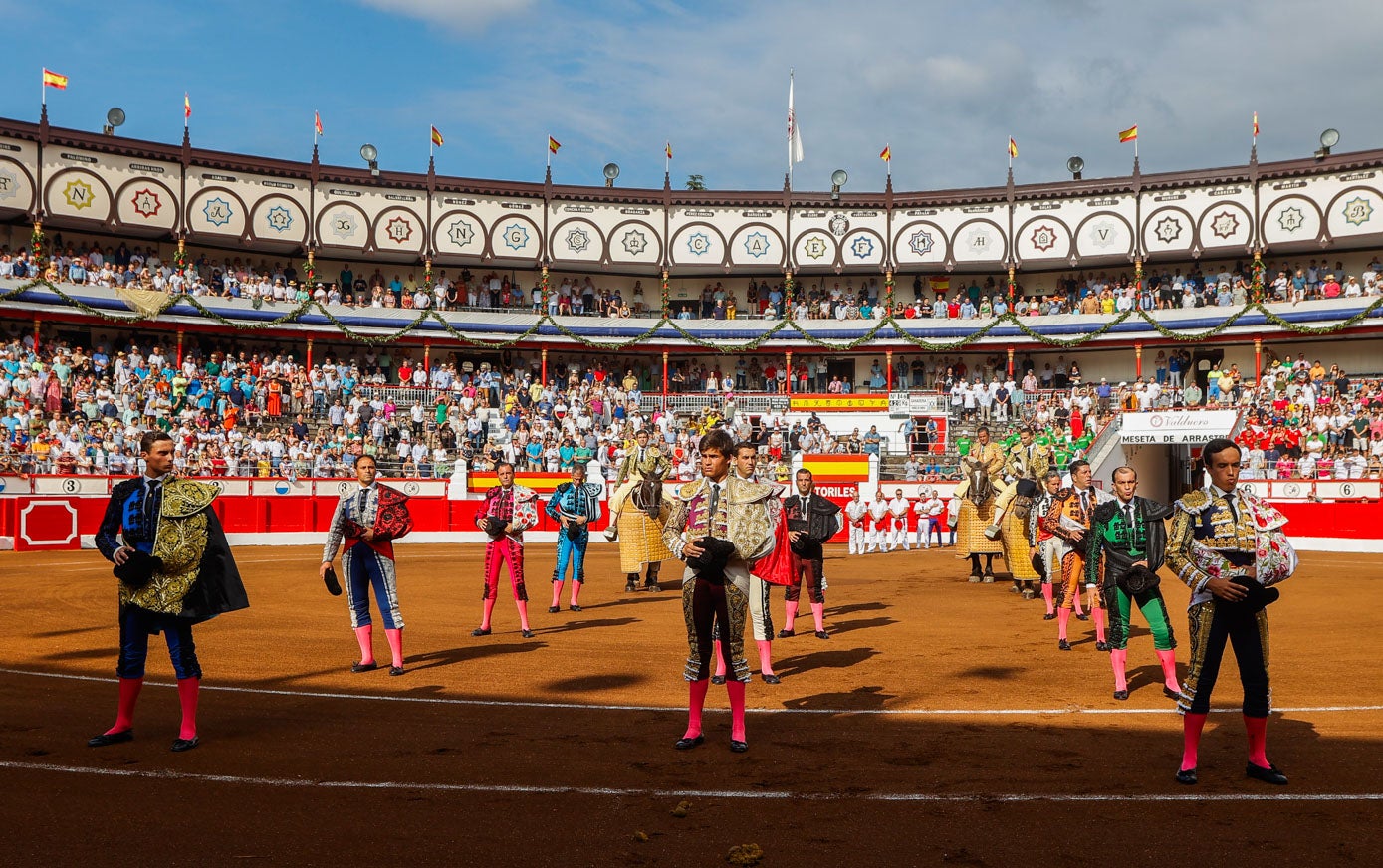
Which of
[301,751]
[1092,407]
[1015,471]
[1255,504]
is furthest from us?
[1092,407]

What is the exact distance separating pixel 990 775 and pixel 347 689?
535 centimetres

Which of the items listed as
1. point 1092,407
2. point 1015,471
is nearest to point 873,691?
point 1015,471

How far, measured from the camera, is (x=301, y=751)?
7.08 meters

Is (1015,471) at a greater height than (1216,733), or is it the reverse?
(1015,471)

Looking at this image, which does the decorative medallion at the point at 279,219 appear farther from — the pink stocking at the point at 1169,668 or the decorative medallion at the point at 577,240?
the pink stocking at the point at 1169,668

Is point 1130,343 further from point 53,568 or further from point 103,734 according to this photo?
point 103,734

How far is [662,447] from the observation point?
24.6 meters

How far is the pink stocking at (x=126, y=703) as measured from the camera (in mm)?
7214

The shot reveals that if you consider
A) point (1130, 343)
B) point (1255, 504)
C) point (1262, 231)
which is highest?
point (1262, 231)

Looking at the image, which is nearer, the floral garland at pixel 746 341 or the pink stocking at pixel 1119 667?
the pink stocking at pixel 1119 667

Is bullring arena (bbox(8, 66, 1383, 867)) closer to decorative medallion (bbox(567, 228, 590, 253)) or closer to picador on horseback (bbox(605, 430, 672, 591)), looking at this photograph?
decorative medallion (bbox(567, 228, 590, 253))

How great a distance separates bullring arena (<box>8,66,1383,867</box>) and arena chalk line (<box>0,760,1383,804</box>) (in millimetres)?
31

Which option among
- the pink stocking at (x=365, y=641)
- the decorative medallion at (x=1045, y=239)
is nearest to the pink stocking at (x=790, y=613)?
the pink stocking at (x=365, y=641)

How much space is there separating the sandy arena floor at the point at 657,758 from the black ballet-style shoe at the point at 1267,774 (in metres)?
0.10
